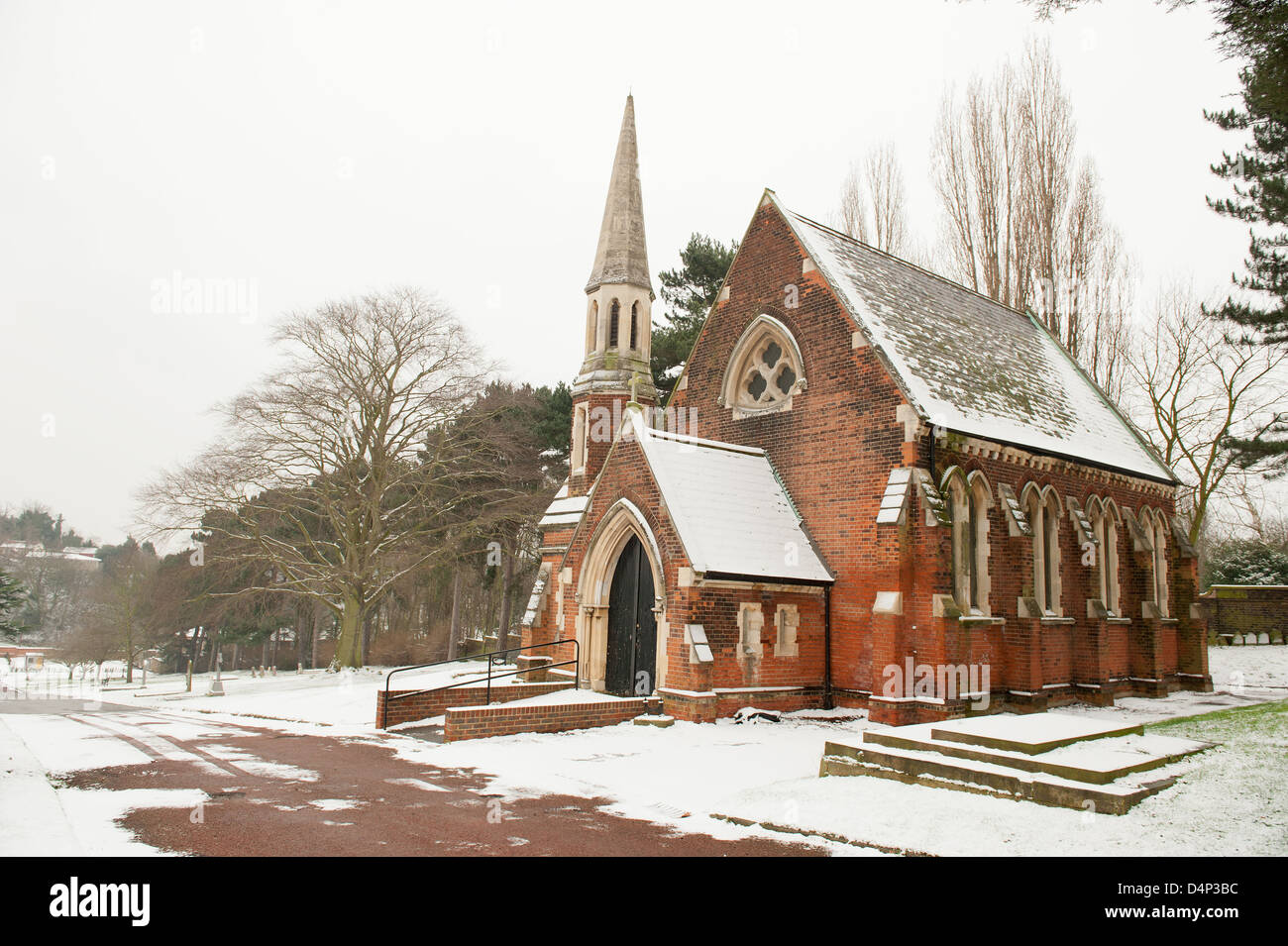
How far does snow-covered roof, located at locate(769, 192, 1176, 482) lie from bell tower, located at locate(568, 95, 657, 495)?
4467 mm

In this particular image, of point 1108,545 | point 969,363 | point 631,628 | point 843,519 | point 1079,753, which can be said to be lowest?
point 1079,753

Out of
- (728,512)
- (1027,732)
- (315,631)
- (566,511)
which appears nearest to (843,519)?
(728,512)

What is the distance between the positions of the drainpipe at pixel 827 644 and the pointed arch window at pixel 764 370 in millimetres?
4121

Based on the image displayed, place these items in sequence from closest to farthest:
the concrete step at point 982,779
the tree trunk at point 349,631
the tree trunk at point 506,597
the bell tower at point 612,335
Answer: the concrete step at point 982,779 < the bell tower at point 612,335 < the tree trunk at point 349,631 < the tree trunk at point 506,597

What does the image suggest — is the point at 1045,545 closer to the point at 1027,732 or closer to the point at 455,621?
the point at 1027,732

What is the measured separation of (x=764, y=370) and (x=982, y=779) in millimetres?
11759

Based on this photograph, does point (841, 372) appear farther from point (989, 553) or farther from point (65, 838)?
point (65, 838)

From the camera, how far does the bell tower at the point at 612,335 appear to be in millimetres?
21109

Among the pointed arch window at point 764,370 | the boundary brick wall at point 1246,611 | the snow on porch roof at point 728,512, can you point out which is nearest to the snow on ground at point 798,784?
the snow on porch roof at point 728,512

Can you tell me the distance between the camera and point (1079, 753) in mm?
8664

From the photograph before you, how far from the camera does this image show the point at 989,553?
16000mm

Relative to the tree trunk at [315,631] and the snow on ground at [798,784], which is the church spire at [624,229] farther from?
the tree trunk at [315,631]

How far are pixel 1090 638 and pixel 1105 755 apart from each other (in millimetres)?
10618

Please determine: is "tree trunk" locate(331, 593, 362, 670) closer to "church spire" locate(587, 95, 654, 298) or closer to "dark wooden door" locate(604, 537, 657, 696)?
"church spire" locate(587, 95, 654, 298)
